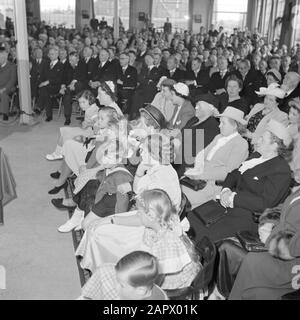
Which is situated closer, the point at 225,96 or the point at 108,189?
the point at 108,189

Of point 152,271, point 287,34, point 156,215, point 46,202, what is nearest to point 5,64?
point 46,202

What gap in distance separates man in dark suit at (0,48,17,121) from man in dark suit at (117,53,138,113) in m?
1.79

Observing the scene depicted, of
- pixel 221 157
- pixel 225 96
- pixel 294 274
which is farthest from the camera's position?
pixel 225 96

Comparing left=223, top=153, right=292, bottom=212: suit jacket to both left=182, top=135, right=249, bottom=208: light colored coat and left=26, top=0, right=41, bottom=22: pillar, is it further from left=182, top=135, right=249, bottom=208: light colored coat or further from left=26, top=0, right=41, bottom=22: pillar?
left=26, top=0, right=41, bottom=22: pillar

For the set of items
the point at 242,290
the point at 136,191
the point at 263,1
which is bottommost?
the point at 242,290

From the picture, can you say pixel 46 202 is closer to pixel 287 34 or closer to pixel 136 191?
pixel 136 191

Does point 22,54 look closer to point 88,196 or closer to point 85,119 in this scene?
point 85,119

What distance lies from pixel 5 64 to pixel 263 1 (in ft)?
50.7

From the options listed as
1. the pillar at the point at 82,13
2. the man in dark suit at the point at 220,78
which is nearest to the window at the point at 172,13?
the pillar at the point at 82,13

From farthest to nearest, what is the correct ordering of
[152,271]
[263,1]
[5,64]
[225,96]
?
[263,1] → [5,64] → [225,96] → [152,271]

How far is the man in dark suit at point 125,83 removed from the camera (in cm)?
754

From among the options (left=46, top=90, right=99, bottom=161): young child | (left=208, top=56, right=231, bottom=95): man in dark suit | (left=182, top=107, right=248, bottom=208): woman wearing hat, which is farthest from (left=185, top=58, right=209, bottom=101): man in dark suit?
(left=182, top=107, right=248, bottom=208): woman wearing hat

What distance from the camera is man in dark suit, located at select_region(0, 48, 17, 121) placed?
287 inches
